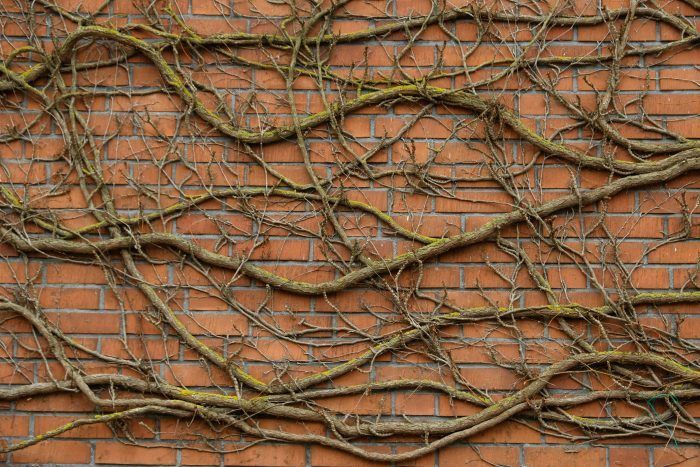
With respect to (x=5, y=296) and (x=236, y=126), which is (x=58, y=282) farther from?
(x=236, y=126)

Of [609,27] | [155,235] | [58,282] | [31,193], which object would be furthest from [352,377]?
[609,27]

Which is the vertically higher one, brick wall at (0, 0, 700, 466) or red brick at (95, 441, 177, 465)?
→ brick wall at (0, 0, 700, 466)

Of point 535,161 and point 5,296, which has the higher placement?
point 535,161

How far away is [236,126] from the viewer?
265cm

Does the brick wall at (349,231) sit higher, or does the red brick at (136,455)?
the brick wall at (349,231)

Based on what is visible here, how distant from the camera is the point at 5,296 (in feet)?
8.59

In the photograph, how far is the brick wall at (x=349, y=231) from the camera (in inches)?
100

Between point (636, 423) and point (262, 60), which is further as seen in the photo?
point (262, 60)

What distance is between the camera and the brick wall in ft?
8.36

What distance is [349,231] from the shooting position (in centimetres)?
263

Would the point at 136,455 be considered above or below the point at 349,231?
below

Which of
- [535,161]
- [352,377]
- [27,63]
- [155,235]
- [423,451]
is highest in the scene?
[27,63]

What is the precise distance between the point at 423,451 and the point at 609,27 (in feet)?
4.99

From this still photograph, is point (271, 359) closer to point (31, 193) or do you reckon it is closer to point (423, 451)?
point (423, 451)
